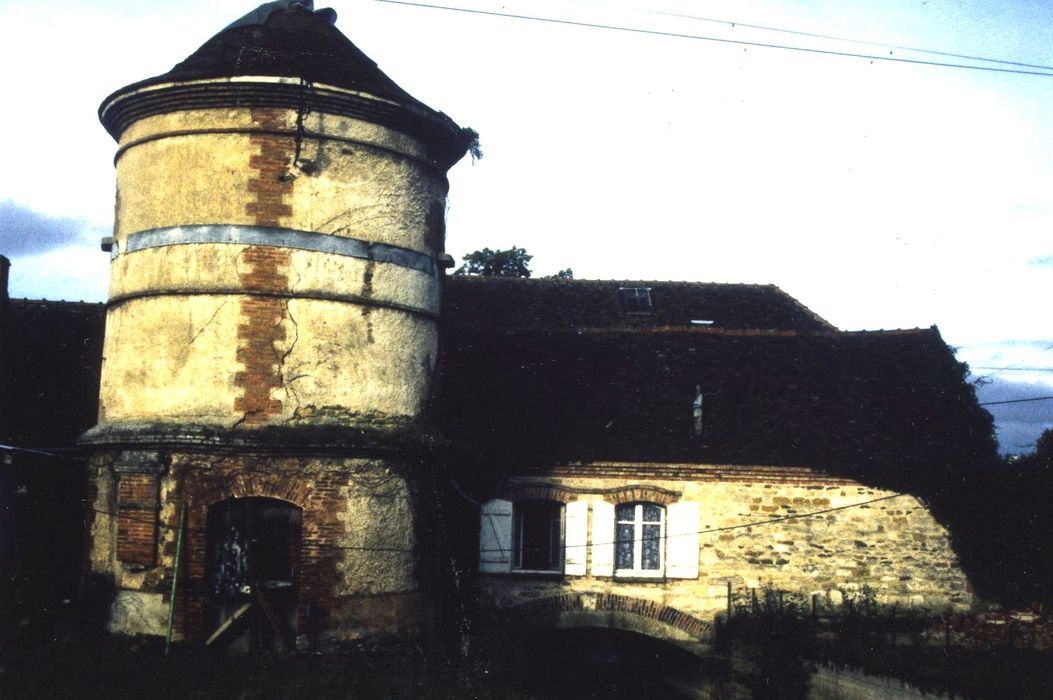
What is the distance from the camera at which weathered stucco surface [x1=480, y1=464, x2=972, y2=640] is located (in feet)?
57.3

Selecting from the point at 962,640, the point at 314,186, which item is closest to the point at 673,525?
the point at 962,640

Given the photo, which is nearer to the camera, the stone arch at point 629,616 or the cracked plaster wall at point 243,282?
the cracked plaster wall at point 243,282

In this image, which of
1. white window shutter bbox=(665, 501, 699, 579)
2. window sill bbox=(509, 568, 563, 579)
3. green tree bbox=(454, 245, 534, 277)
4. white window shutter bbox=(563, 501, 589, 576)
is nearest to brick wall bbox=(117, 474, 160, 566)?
window sill bbox=(509, 568, 563, 579)

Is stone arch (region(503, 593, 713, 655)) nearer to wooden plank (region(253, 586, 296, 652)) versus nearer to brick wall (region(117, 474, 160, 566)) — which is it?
wooden plank (region(253, 586, 296, 652))

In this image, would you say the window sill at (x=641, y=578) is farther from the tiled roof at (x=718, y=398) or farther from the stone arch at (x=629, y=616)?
the tiled roof at (x=718, y=398)

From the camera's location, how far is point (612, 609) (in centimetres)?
1756

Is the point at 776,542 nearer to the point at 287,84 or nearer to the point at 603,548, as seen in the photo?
the point at 603,548

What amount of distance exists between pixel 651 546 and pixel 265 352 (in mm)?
7861

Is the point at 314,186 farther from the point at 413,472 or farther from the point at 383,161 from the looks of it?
the point at 413,472

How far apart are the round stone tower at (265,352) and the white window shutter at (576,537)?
3800 mm

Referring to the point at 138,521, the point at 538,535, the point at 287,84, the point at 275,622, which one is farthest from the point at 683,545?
the point at 287,84

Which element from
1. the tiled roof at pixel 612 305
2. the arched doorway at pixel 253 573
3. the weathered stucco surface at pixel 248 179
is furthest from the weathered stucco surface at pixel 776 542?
the tiled roof at pixel 612 305

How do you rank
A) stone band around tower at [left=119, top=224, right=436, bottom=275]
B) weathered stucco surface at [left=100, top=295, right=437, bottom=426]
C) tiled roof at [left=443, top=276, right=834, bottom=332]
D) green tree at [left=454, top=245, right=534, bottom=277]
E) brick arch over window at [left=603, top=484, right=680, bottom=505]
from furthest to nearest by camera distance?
green tree at [left=454, top=245, right=534, bottom=277] < tiled roof at [left=443, top=276, right=834, bottom=332] < brick arch over window at [left=603, top=484, right=680, bottom=505] < stone band around tower at [left=119, top=224, right=436, bottom=275] < weathered stucco surface at [left=100, top=295, right=437, bottom=426]

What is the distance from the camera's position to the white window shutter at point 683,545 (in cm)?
1761
